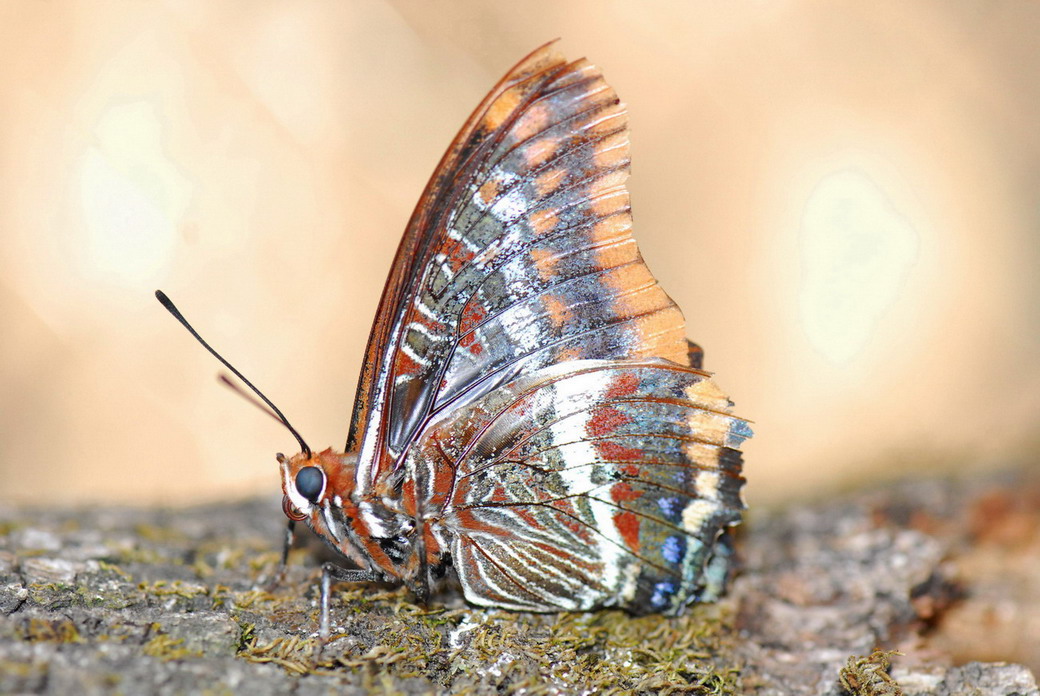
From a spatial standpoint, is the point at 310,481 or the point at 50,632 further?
the point at 310,481

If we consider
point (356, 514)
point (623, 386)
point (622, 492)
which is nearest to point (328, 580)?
point (356, 514)

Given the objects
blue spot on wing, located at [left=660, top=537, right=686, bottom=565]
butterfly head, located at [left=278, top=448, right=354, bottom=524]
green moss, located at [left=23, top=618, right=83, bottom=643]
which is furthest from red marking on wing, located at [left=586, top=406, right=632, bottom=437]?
green moss, located at [left=23, top=618, right=83, bottom=643]

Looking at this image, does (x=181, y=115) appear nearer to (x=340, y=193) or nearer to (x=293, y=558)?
(x=340, y=193)

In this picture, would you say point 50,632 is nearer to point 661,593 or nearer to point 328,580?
point 328,580

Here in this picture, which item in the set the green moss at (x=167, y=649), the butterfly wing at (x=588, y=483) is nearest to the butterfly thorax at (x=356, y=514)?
the butterfly wing at (x=588, y=483)

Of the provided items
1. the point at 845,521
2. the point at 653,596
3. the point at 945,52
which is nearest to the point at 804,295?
the point at 945,52

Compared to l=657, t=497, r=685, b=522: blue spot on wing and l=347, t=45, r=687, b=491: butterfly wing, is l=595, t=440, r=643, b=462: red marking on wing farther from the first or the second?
l=347, t=45, r=687, b=491: butterfly wing
